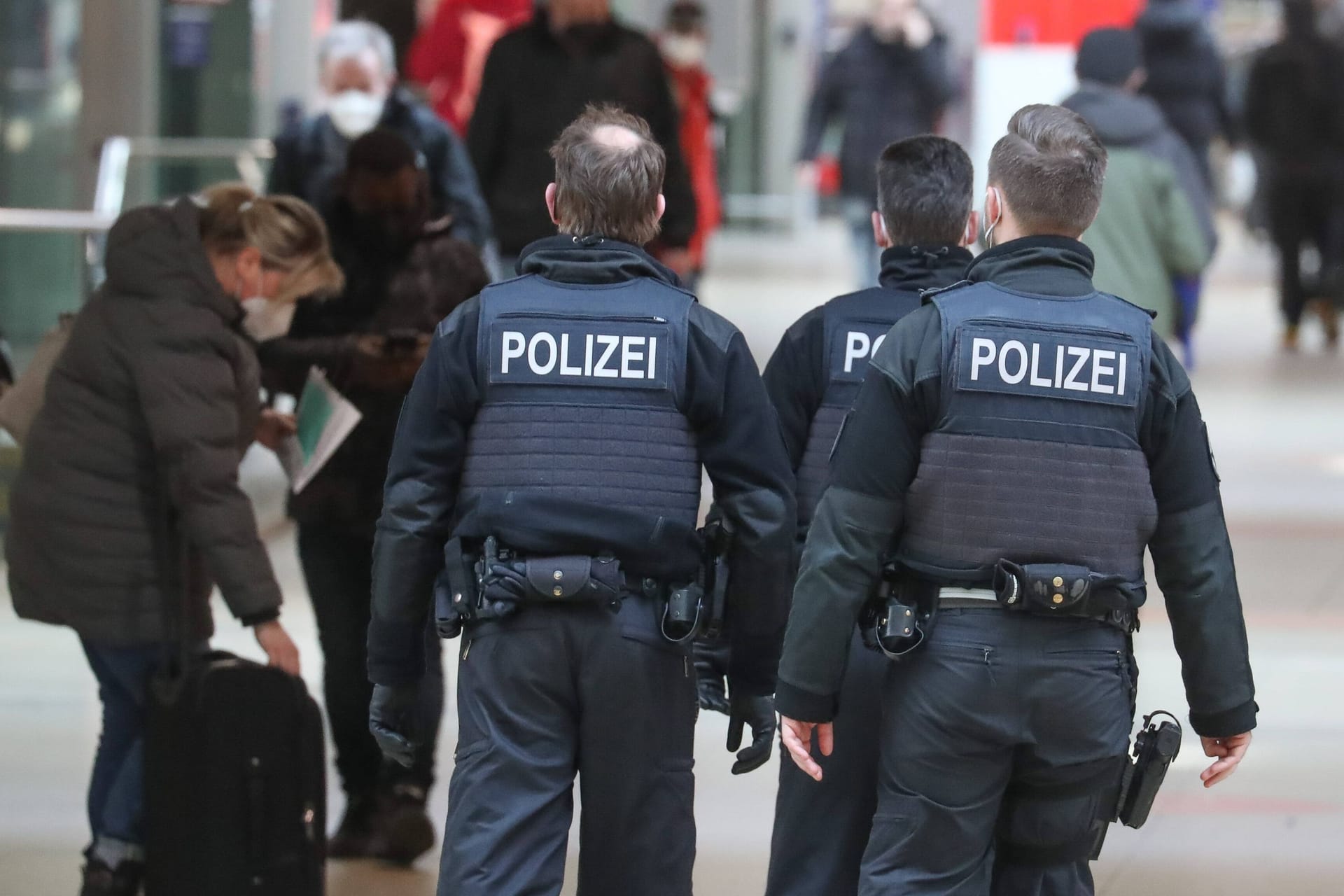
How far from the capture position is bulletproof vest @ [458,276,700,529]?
342cm

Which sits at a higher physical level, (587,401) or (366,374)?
(587,401)

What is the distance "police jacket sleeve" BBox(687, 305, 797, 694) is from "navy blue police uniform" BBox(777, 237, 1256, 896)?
0.17 m

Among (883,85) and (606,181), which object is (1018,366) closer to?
(606,181)

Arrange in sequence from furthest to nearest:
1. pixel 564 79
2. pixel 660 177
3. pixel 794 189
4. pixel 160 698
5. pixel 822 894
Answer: pixel 794 189 < pixel 564 79 < pixel 160 698 < pixel 822 894 < pixel 660 177

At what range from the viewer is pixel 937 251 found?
3.98 metres

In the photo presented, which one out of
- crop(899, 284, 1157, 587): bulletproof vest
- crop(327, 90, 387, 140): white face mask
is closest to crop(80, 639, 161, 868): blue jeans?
crop(899, 284, 1157, 587): bulletproof vest

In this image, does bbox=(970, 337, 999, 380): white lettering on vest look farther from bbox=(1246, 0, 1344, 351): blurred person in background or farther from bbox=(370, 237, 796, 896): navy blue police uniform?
bbox=(1246, 0, 1344, 351): blurred person in background

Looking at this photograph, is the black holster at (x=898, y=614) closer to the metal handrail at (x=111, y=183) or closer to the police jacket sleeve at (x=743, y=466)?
the police jacket sleeve at (x=743, y=466)

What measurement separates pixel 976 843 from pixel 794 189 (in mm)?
21682

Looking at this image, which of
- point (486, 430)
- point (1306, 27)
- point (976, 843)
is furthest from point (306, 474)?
point (1306, 27)

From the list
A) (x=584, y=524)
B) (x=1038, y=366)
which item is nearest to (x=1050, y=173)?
(x=1038, y=366)

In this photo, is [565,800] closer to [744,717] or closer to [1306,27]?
[744,717]

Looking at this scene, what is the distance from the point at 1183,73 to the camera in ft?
38.7

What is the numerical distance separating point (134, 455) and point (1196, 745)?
10.6 ft
